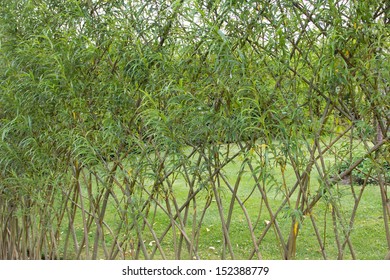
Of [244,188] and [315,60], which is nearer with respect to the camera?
[315,60]

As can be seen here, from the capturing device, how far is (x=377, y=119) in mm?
2053

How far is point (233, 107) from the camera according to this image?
214 centimetres

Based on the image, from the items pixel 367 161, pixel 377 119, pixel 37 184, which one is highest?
pixel 377 119

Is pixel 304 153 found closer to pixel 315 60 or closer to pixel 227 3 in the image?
pixel 315 60

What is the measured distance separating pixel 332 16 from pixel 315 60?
0.22m

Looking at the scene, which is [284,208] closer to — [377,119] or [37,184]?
[377,119]

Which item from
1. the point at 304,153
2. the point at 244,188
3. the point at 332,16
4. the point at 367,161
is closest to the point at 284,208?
the point at 304,153

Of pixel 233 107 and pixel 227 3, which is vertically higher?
pixel 227 3

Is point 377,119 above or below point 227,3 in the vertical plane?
below
